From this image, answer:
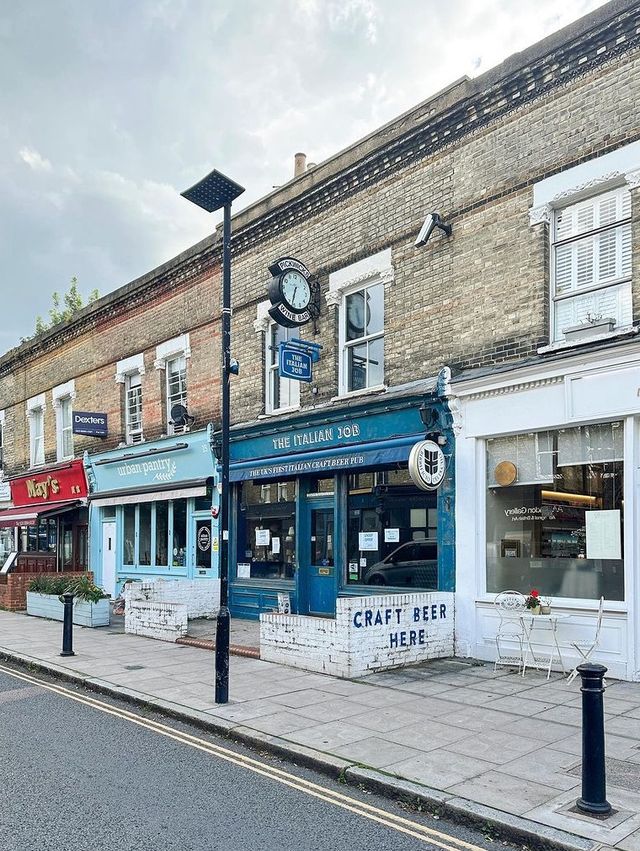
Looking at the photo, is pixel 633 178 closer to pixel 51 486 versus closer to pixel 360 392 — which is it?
pixel 360 392

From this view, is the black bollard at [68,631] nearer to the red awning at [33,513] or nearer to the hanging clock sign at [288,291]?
the hanging clock sign at [288,291]

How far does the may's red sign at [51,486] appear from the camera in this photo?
21.8 meters

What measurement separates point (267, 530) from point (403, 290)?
5.71m

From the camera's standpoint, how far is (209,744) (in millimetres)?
7031

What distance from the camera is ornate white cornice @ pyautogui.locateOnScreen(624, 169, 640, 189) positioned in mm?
9280

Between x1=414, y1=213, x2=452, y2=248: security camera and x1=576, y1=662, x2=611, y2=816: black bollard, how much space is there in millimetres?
8063

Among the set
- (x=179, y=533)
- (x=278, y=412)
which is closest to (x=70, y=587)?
(x=179, y=533)

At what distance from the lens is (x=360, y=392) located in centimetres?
1303

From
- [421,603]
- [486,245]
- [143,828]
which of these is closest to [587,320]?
[486,245]

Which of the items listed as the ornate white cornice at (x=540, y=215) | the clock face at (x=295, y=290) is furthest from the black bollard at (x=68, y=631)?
the ornate white cornice at (x=540, y=215)

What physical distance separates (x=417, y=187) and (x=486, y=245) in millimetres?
1910

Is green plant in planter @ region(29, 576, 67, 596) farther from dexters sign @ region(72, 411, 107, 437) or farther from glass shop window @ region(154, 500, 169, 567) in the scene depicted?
dexters sign @ region(72, 411, 107, 437)

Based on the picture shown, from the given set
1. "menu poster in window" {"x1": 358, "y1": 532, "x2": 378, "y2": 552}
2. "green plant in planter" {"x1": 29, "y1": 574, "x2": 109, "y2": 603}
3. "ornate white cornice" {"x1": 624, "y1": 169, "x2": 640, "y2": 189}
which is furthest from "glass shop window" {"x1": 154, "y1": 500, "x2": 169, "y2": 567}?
"ornate white cornice" {"x1": 624, "y1": 169, "x2": 640, "y2": 189}

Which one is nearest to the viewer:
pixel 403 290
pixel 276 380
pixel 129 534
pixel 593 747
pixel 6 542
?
pixel 593 747
